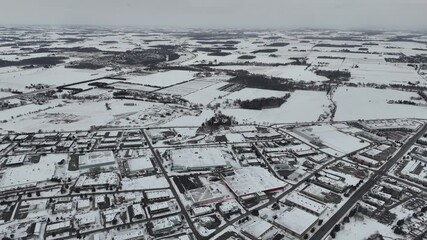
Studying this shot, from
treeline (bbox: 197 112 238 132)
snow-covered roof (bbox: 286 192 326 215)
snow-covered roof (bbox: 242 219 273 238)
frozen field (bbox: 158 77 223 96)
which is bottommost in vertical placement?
snow-covered roof (bbox: 242 219 273 238)

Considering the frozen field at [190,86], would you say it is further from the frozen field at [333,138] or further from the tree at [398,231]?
the tree at [398,231]

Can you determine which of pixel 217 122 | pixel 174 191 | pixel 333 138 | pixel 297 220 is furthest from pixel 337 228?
pixel 217 122

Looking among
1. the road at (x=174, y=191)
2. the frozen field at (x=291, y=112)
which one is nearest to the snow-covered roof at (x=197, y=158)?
the road at (x=174, y=191)

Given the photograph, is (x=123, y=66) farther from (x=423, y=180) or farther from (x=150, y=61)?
(x=423, y=180)

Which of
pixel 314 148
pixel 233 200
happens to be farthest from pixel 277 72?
pixel 233 200

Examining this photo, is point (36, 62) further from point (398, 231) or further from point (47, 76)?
point (398, 231)

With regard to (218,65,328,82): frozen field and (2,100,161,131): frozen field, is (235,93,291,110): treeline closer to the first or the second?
(2,100,161,131): frozen field

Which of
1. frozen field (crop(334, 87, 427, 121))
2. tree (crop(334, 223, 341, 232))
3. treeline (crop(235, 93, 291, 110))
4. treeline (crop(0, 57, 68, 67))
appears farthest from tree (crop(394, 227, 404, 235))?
treeline (crop(0, 57, 68, 67))
